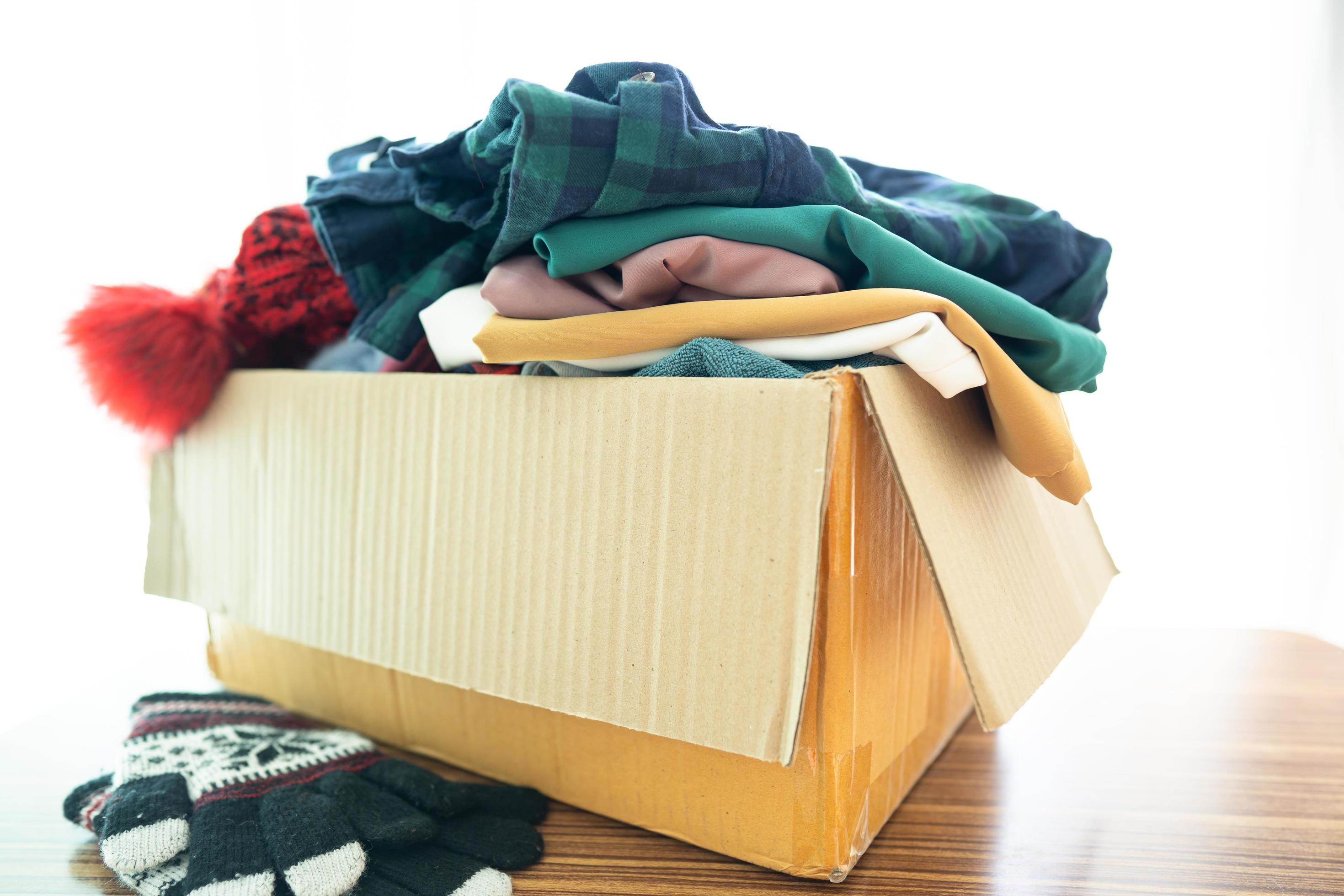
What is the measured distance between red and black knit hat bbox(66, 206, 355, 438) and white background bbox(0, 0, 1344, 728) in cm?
34

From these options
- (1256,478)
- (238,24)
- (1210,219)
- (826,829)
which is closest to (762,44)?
(1210,219)

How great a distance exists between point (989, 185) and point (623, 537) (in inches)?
34.9

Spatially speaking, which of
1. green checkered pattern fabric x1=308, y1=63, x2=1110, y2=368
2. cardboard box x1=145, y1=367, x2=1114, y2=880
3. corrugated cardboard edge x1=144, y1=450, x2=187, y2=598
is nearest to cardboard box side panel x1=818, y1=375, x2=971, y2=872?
cardboard box x1=145, y1=367, x2=1114, y2=880

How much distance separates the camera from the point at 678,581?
0.41m

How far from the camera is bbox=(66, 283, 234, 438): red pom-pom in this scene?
2.12 ft

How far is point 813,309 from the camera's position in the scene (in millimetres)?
412

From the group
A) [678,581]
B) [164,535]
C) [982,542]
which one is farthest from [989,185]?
[164,535]

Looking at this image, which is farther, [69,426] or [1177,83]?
[1177,83]

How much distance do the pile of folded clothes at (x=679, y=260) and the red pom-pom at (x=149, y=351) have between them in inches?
6.6

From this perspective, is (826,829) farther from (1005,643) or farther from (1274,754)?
(1274,754)

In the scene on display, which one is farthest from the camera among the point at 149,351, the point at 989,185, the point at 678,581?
the point at 989,185

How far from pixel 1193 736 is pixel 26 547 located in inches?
46.8

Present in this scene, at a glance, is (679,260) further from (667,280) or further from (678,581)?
(678,581)

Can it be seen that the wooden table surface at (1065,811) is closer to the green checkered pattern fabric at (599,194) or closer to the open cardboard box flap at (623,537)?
the open cardboard box flap at (623,537)
